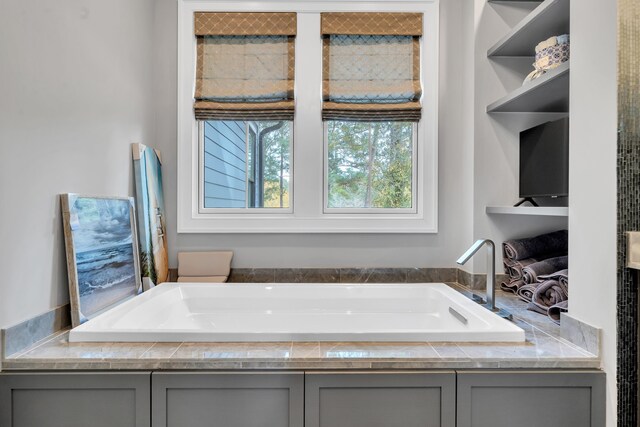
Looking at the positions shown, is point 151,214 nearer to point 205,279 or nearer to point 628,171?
point 205,279

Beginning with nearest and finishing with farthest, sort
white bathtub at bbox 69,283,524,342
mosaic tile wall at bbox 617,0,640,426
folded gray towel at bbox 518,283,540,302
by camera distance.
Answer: mosaic tile wall at bbox 617,0,640,426
folded gray towel at bbox 518,283,540,302
white bathtub at bbox 69,283,524,342

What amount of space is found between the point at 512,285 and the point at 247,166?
1714mm

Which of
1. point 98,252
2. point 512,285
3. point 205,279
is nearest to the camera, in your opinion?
point 98,252

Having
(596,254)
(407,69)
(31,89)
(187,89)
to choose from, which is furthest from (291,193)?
(596,254)

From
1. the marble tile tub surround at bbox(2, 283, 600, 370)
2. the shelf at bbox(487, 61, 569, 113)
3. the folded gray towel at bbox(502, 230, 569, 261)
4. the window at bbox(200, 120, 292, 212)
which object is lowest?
the marble tile tub surround at bbox(2, 283, 600, 370)

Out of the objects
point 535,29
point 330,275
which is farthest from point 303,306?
point 535,29

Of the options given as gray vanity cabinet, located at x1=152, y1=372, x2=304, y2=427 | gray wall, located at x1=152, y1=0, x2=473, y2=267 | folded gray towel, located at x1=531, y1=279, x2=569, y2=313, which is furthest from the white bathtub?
gray vanity cabinet, located at x1=152, y1=372, x2=304, y2=427

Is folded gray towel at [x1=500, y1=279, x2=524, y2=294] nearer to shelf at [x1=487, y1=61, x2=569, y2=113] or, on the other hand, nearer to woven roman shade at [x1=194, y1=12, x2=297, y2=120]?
shelf at [x1=487, y1=61, x2=569, y2=113]

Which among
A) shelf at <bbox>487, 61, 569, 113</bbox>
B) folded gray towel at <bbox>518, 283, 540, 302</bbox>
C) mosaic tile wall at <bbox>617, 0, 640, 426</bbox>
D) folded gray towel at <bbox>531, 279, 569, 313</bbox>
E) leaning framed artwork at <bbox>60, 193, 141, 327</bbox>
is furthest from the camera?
folded gray towel at <bbox>518, 283, 540, 302</bbox>

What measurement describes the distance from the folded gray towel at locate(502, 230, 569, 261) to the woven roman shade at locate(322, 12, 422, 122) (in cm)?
95

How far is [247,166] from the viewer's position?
253 cm

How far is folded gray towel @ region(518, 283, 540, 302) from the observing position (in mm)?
1921

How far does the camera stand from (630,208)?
47.6 inches

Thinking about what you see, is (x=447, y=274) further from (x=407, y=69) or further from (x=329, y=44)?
(x=329, y=44)
